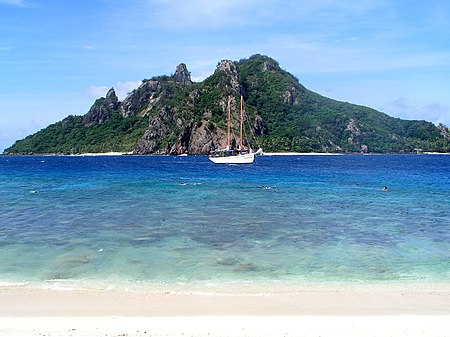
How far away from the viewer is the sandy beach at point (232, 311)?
10.9 meters

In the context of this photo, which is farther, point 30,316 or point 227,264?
point 227,264

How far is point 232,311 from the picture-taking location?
41.5 feet

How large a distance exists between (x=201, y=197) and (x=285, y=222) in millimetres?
15663

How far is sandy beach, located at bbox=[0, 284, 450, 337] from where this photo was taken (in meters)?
10.9

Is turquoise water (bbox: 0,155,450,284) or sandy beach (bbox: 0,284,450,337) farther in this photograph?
turquoise water (bbox: 0,155,450,284)

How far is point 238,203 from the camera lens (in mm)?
38500

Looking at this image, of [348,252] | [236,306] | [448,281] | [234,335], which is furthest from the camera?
[348,252]

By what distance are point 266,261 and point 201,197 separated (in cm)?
2445

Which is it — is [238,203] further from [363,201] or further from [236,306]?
[236,306]

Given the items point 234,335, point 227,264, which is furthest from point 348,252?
point 234,335

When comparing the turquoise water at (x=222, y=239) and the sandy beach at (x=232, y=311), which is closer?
the sandy beach at (x=232, y=311)

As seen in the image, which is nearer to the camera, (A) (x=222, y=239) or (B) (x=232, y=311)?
(B) (x=232, y=311)

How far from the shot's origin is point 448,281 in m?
→ 16.2

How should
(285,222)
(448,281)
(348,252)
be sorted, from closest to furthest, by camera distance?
(448,281) < (348,252) < (285,222)
